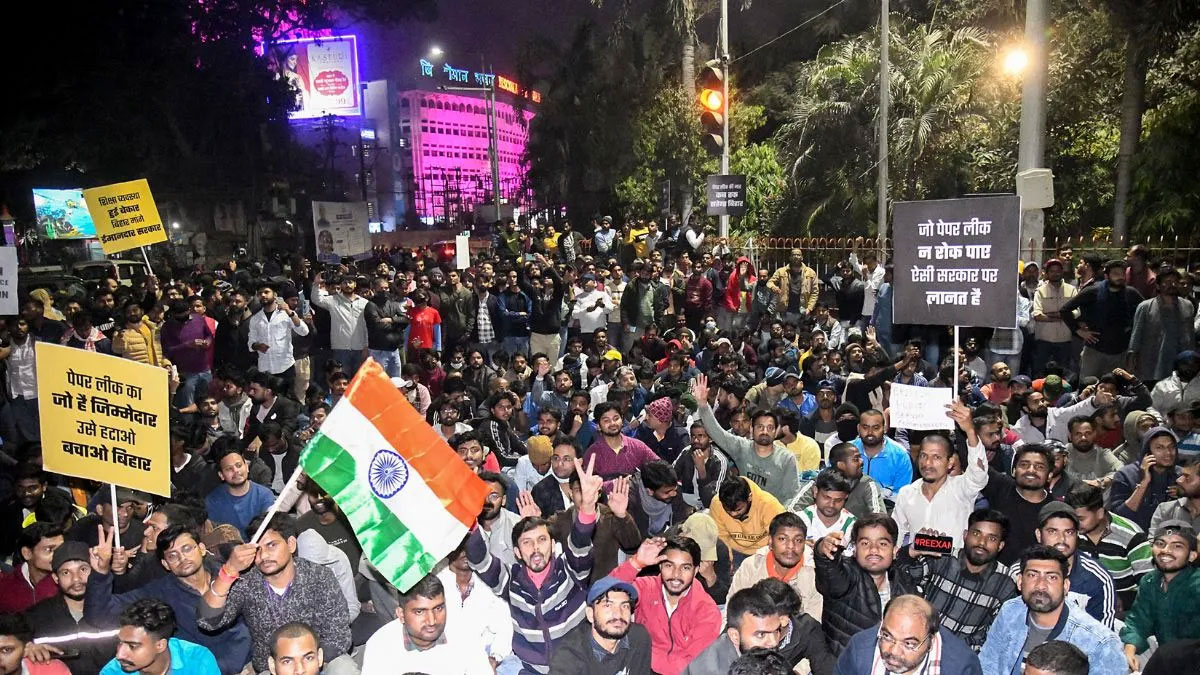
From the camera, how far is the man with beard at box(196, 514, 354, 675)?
5234 millimetres

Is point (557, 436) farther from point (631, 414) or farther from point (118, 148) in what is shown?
point (118, 148)

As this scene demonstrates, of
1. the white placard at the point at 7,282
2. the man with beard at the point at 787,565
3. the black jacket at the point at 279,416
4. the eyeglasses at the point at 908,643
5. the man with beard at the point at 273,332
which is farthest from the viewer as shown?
the man with beard at the point at 273,332

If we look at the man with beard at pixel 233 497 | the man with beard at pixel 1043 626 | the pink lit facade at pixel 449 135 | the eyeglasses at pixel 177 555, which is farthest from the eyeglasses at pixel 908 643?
the pink lit facade at pixel 449 135

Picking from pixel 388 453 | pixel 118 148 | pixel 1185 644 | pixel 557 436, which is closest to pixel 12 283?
pixel 557 436

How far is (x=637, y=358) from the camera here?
12.1 metres

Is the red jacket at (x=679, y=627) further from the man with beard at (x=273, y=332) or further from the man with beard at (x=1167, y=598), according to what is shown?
the man with beard at (x=273, y=332)

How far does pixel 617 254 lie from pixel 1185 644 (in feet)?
50.5

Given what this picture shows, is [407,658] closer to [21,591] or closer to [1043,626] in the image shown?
[21,591]

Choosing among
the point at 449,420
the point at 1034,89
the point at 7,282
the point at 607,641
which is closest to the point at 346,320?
the point at 7,282

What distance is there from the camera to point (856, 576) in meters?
5.36

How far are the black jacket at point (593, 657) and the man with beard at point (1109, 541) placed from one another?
9.47 feet

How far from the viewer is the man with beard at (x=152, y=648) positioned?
15.4 feet

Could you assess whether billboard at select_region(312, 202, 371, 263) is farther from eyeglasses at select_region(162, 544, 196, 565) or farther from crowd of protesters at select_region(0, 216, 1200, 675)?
eyeglasses at select_region(162, 544, 196, 565)

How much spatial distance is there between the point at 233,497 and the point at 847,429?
16.6ft
